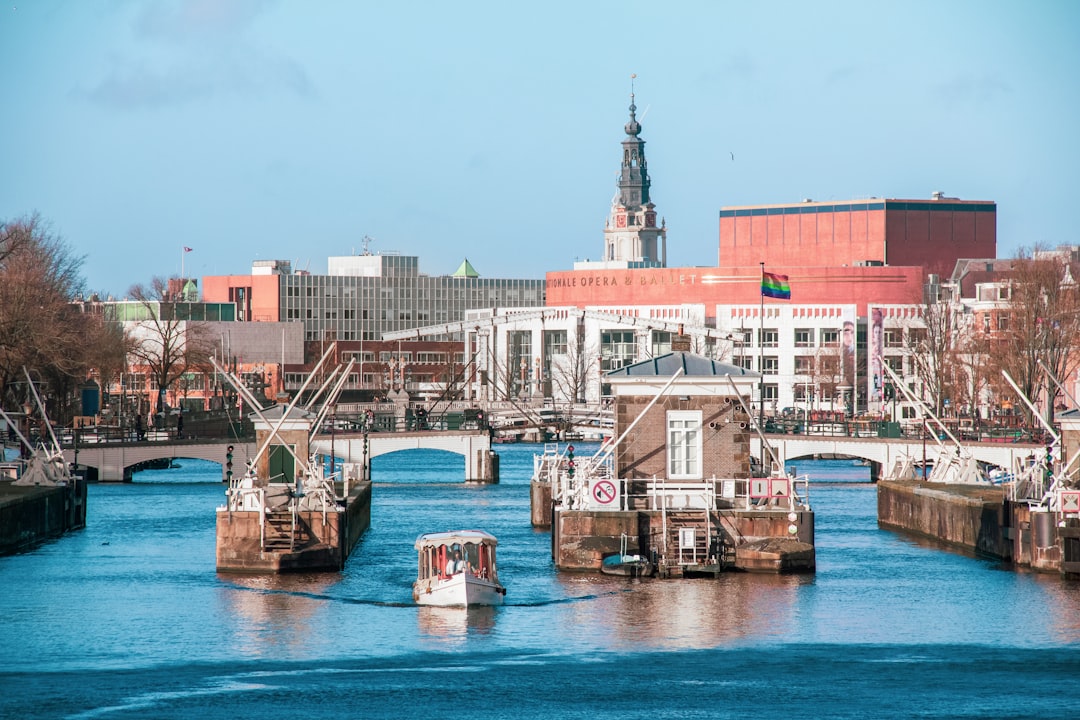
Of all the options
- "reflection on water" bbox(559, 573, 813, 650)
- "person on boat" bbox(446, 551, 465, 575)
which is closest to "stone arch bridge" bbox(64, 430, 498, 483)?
"reflection on water" bbox(559, 573, 813, 650)

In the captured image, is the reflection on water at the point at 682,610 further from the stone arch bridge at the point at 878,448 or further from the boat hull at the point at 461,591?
the stone arch bridge at the point at 878,448

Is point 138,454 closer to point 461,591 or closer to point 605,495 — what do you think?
point 605,495

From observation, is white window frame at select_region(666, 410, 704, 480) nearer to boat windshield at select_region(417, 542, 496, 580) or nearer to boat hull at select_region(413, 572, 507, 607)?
boat windshield at select_region(417, 542, 496, 580)

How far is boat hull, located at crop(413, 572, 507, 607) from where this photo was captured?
6106 cm

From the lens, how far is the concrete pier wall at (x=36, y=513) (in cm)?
7906

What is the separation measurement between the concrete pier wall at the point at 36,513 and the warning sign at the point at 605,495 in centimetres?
2432

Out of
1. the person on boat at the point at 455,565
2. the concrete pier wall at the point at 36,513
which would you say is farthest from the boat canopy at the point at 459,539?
the concrete pier wall at the point at 36,513

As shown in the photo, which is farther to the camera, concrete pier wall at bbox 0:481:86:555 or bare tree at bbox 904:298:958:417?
bare tree at bbox 904:298:958:417

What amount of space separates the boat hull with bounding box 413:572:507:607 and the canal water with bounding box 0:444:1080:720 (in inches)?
21.6

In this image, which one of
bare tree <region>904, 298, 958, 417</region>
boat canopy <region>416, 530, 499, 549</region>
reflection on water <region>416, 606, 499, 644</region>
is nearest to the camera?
reflection on water <region>416, 606, 499, 644</region>

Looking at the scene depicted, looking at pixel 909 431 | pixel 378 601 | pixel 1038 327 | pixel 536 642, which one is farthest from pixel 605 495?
pixel 1038 327

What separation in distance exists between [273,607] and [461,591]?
571 cm

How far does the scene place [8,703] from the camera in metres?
47.9

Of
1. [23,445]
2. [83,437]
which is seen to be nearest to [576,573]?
[23,445]
